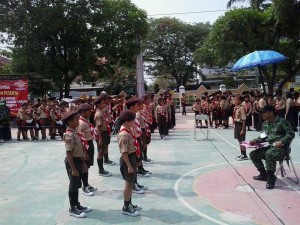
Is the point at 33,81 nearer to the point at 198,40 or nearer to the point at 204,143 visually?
the point at 204,143

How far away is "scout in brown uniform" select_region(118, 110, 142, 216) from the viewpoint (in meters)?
5.46

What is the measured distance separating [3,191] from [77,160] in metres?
2.46

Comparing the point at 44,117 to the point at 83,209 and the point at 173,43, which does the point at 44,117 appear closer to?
the point at 83,209

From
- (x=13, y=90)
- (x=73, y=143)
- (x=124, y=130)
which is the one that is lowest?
(x=73, y=143)

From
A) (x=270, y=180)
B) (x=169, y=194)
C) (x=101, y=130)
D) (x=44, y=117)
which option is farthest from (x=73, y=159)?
(x=44, y=117)

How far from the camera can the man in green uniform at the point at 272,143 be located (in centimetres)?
663

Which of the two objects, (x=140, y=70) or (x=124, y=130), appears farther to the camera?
Result: (x=140, y=70)

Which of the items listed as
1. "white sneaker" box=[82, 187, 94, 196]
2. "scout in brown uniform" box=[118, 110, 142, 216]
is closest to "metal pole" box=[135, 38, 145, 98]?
"white sneaker" box=[82, 187, 94, 196]

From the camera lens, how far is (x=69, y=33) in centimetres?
2306

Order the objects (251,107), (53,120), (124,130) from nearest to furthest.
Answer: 1. (124,130)
2. (53,120)
3. (251,107)

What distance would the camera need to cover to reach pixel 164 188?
22.9 feet

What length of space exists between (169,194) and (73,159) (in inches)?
76.0

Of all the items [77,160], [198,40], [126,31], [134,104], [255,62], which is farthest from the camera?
[198,40]

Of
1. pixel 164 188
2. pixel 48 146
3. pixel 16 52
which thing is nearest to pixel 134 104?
pixel 164 188
